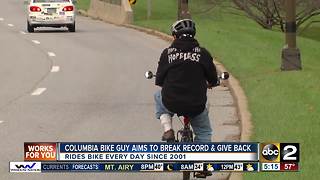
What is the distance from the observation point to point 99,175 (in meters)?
9.61

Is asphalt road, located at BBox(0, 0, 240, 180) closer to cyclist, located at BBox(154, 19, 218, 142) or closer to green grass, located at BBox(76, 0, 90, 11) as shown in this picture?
cyclist, located at BBox(154, 19, 218, 142)

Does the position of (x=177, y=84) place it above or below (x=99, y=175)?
above


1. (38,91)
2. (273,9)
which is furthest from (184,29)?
(273,9)

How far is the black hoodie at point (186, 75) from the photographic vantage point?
8203 mm

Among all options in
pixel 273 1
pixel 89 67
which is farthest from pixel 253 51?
pixel 273 1

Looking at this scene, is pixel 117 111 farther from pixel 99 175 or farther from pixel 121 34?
pixel 121 34

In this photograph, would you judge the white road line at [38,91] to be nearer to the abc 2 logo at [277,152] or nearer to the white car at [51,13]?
the abc 2 logo at [277,152]

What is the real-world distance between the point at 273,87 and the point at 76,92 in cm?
426

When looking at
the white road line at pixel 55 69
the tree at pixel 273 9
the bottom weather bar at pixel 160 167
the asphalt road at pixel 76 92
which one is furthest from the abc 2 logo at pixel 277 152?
the tree at pixel 273 9

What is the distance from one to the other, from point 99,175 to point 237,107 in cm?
560

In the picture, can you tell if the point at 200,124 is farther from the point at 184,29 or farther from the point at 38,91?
the point at 38,91

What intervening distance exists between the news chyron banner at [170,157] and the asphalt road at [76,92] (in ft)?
6.91

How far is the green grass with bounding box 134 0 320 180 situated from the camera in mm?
10641

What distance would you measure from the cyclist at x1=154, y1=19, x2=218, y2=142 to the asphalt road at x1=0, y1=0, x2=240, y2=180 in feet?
4.90
